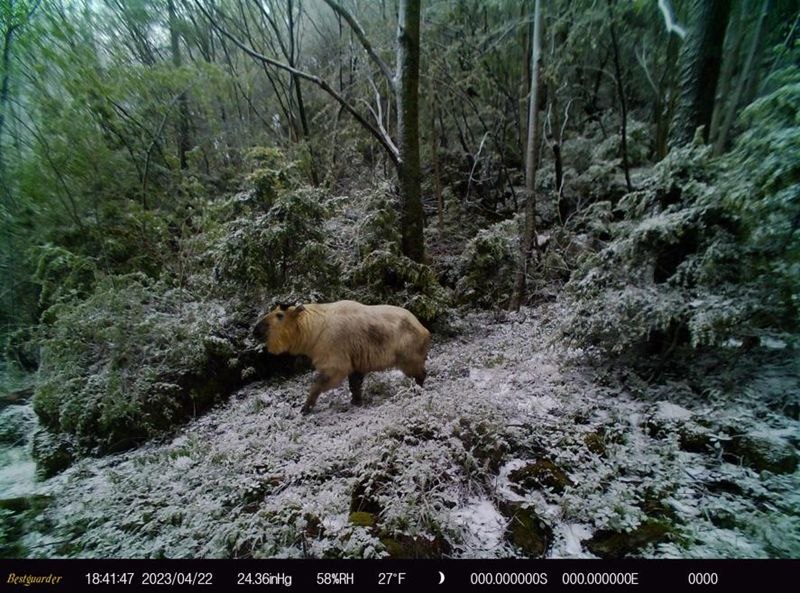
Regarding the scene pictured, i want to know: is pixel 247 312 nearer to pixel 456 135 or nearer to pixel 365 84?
pixel 365 84

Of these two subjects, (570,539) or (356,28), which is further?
(356,28)

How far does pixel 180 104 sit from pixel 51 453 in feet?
30.4

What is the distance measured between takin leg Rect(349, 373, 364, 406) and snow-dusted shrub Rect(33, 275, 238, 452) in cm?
204

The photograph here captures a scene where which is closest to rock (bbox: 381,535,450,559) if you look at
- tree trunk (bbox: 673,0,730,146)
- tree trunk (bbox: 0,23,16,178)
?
tree trunk (bbox: 673,0,730,146)

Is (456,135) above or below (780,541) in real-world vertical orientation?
above

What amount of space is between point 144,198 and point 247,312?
438cm

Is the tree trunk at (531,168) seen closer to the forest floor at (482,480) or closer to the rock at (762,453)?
the forest floor at (482,480)

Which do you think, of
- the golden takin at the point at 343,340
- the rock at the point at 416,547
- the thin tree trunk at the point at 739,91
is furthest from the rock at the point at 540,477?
the thin tree trunk at the point at 739,91

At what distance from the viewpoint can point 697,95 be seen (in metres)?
3.74

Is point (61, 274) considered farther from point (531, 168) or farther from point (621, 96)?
point (621, 96)

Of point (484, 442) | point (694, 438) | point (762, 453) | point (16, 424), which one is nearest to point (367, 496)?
point (484, 442)

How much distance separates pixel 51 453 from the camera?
3.85 meters

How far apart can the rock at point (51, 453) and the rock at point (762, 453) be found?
6.81 meters
